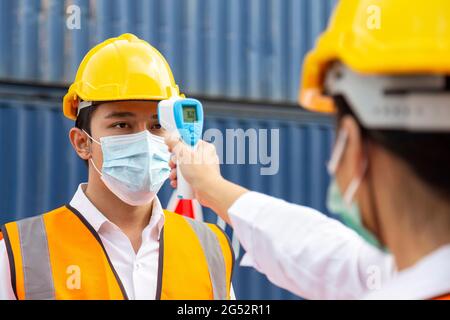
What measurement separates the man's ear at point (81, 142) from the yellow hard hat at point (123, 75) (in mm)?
142

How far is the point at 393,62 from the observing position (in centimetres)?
132

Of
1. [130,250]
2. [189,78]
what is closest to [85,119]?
[130,250]

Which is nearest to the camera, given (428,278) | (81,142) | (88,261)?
(428,278)

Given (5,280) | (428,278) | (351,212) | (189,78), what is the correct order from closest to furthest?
1. (428,278)
2. (351,212)
3. (5,280)
4. (189,78)

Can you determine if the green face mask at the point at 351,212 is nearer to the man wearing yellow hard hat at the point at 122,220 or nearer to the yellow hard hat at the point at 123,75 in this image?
the man wearing yellow hard hat at the point at 122,220

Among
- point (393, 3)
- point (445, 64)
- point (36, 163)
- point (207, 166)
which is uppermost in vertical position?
point (393, 3)

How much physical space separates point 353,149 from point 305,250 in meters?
0.52

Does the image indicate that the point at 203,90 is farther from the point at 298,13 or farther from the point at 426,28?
the point at 426,28

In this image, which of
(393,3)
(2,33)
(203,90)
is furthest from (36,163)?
(393,3)

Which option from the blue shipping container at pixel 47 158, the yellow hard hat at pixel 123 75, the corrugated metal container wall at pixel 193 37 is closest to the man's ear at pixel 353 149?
Answer: the yellow hard hat at pixel 123 75

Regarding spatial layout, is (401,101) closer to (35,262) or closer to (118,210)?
(35,262)

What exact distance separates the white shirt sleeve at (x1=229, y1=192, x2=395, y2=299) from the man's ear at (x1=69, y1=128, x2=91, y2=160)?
1.23 metres

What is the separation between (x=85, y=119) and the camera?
2996 millimetres

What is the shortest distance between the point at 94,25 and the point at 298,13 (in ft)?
5.85
